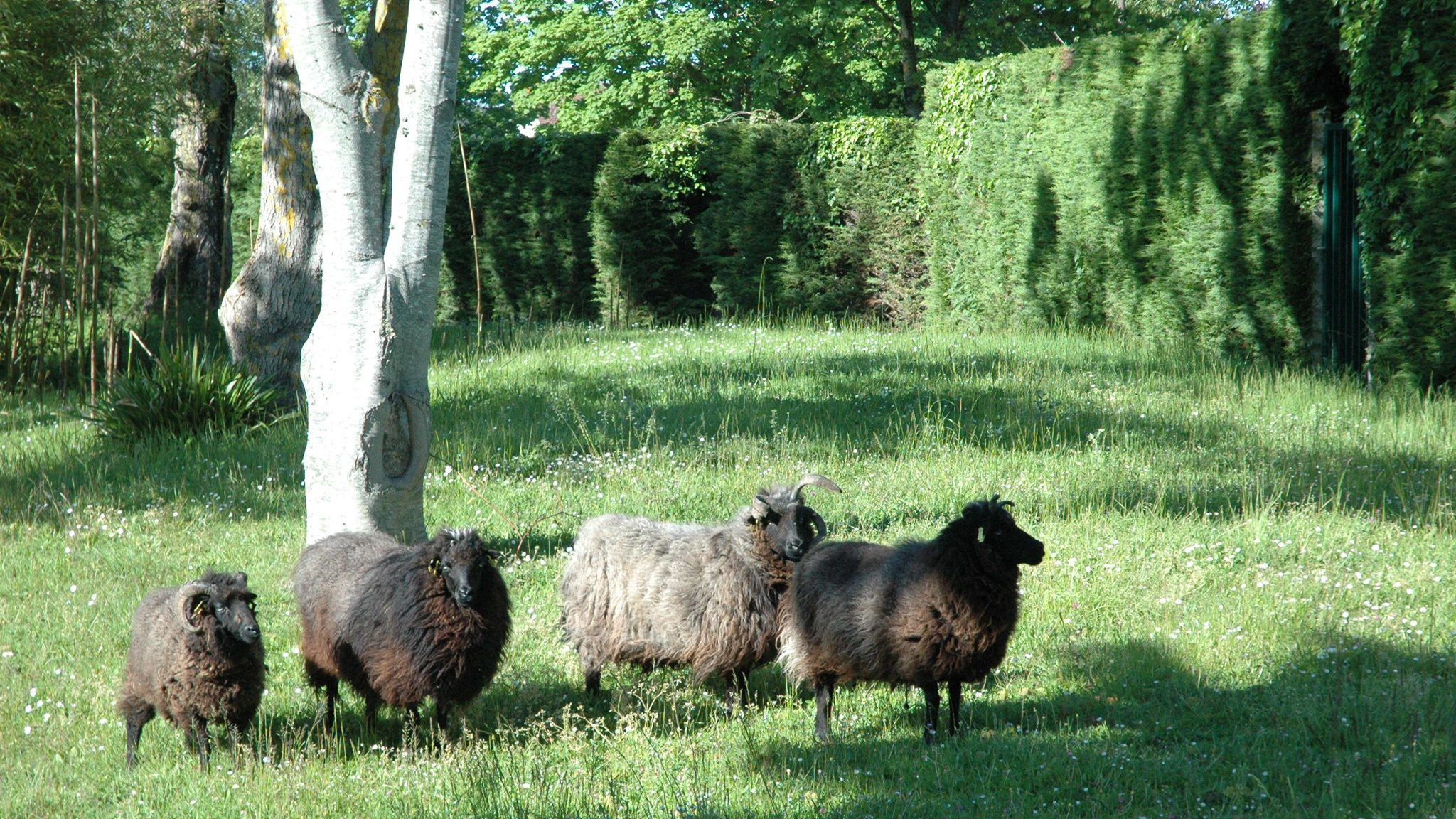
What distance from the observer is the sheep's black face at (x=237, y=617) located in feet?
17.7

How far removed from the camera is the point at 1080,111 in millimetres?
16719

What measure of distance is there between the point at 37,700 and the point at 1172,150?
14.3 m

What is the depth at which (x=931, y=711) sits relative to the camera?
5797 millimetres

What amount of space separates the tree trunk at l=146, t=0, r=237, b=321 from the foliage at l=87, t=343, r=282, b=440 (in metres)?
8.45

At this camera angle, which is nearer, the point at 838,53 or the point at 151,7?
the point at 151,7

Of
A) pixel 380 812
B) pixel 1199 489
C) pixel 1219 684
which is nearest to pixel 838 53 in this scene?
pixel 1199 489

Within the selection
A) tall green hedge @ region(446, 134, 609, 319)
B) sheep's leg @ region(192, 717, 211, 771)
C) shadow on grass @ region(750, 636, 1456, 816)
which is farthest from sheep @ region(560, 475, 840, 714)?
tall green hedge @ region(446, 134, 609, 319)

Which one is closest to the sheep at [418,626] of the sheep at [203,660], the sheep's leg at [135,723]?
the sheep at [203,660]

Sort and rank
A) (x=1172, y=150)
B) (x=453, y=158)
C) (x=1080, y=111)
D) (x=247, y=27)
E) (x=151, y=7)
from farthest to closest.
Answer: (x=453, y=158)
(x=247, y=27)
(x=151, y=7)
(x=1080, y=111)
(x=1172, y=150)

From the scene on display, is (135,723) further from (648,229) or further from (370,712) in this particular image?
(648,229)

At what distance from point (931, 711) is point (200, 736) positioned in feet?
12.2

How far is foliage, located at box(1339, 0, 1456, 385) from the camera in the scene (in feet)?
38.8

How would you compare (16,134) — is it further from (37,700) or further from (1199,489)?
(1199,489)

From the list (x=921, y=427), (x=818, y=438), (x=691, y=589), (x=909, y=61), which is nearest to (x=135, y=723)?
(x=691, y=589)
